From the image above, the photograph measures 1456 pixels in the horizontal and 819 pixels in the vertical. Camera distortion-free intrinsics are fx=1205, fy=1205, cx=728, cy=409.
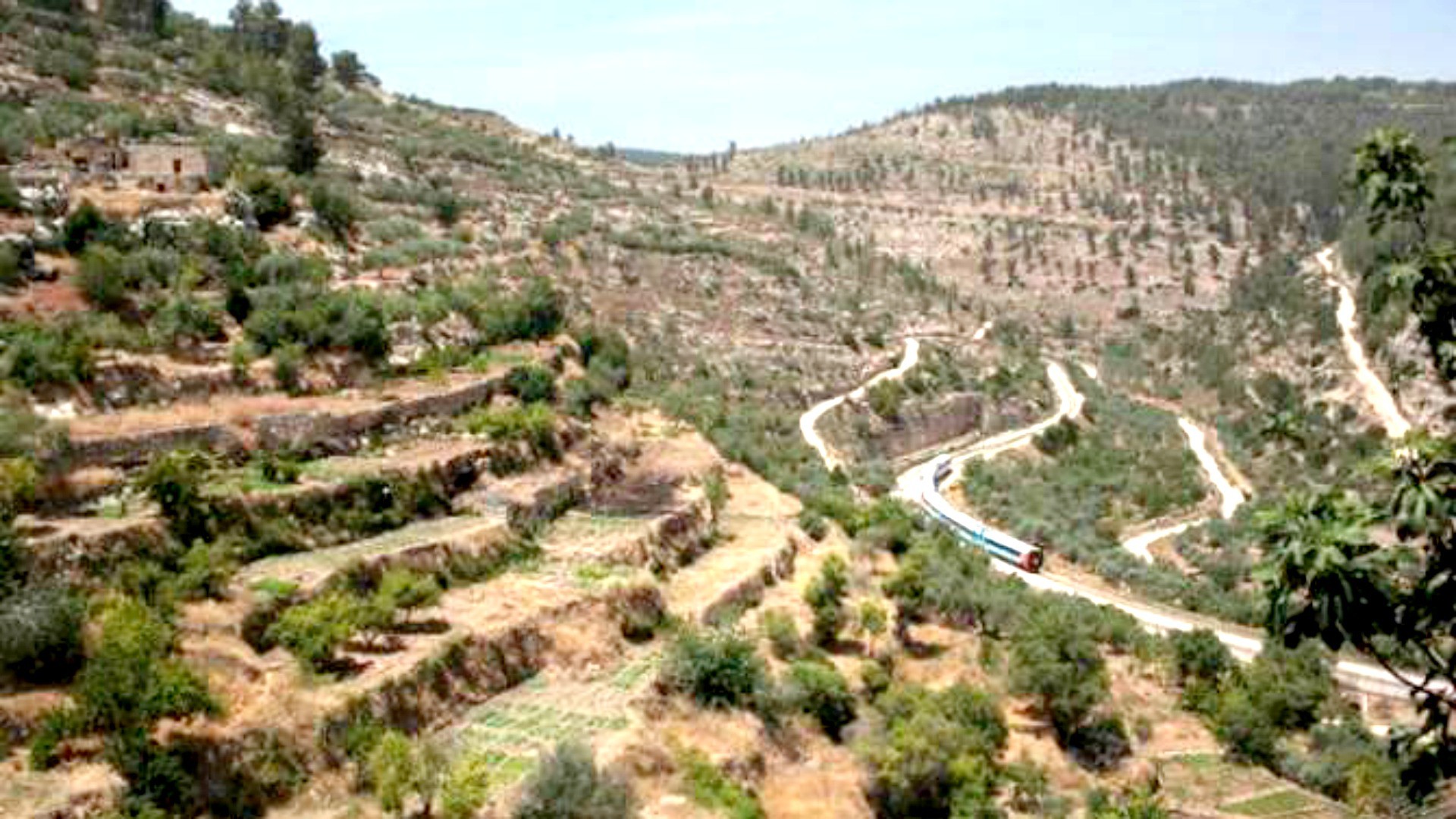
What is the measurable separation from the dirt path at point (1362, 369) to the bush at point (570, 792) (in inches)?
2103

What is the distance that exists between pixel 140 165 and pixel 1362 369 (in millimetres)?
72638

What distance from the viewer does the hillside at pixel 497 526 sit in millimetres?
20078

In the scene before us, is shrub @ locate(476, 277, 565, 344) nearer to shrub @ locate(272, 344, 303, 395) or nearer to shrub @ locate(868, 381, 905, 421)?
shrub @ locate(272, 344, 303, 395)

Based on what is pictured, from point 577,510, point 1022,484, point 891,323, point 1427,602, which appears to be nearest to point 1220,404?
point 891,323

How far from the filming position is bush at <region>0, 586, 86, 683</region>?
18.3 metres

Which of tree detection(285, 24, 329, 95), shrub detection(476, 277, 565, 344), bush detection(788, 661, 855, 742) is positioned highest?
tree detection(285, 24, 329, 95)

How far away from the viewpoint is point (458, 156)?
68000mm

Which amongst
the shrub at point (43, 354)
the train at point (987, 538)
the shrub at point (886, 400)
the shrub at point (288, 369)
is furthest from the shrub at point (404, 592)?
the shrub at point (886, 400)

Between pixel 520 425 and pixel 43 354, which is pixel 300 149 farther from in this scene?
pixel 43 354

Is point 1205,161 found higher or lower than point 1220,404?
higher

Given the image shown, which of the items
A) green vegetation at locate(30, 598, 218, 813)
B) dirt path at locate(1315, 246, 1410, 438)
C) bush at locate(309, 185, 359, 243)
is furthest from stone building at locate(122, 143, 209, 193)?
dirt path at locate(1315, 246, 1410, 438)

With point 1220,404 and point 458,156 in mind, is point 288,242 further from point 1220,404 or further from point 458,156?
point 1220,404

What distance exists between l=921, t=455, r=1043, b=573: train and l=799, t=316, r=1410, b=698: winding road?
1.18 ft

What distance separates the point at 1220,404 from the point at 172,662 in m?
79.2
